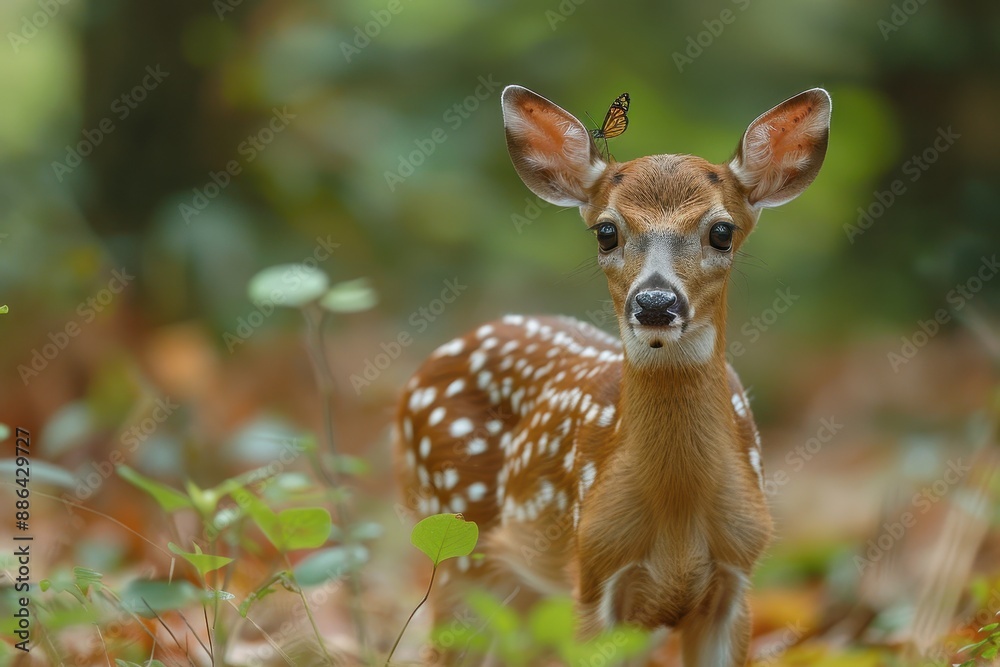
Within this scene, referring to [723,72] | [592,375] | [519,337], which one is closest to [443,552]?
[592,375]

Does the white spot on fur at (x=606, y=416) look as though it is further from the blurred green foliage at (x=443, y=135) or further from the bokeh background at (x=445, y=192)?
the blurred green foliage at (x=443, y=135)

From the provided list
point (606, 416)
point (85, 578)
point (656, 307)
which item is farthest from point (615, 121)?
point (85, 578)

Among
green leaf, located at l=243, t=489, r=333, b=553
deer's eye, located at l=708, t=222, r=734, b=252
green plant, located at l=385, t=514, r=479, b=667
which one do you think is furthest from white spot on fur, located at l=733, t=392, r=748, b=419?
green leaf, located at l=243, t=489, r=333, b=553

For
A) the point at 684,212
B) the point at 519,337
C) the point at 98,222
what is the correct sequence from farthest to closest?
the point at 98,222 < the point at 519,337 < the point at 684,212

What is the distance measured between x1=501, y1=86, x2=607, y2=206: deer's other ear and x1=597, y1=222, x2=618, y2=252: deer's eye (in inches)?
11.6

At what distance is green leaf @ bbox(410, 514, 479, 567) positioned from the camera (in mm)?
2604

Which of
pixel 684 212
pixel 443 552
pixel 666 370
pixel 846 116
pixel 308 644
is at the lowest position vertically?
pixel 308 644

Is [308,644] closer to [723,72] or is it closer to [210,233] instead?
[210,233]

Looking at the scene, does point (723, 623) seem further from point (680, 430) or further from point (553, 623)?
point (553, 623)

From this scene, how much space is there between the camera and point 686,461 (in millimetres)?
3061

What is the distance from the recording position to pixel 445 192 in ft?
24.0

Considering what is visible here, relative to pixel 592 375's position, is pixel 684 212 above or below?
above

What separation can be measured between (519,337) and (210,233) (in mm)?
2969

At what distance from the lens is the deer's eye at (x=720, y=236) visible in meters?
3.01
